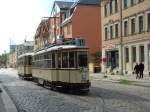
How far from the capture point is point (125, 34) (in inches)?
2291

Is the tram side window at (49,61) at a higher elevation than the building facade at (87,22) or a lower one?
lower

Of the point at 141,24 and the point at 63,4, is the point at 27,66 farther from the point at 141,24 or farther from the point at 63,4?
the point at 63,4

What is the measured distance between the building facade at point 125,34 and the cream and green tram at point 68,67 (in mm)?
23508

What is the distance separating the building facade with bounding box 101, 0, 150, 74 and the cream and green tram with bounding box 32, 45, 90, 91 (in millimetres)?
23508

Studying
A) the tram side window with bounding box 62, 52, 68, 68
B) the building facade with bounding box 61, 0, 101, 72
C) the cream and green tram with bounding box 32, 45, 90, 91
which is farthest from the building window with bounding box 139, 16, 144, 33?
the building facade with bounding box 61, 0, 101, 72

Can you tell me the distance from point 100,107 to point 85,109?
2.96 ft

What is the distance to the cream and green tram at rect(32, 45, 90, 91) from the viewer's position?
86.2ft

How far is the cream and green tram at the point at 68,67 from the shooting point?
26.3 m

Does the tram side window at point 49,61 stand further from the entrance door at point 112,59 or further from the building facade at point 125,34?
the entrance door at point 112,59

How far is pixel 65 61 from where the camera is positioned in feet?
89.7

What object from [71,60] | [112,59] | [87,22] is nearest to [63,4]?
[87,22]

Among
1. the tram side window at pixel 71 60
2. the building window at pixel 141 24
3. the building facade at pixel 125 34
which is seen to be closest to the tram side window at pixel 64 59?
the tram side window at pixel 71 60

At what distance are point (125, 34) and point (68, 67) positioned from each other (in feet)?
105

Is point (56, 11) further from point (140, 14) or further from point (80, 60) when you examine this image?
point (80, 60)
